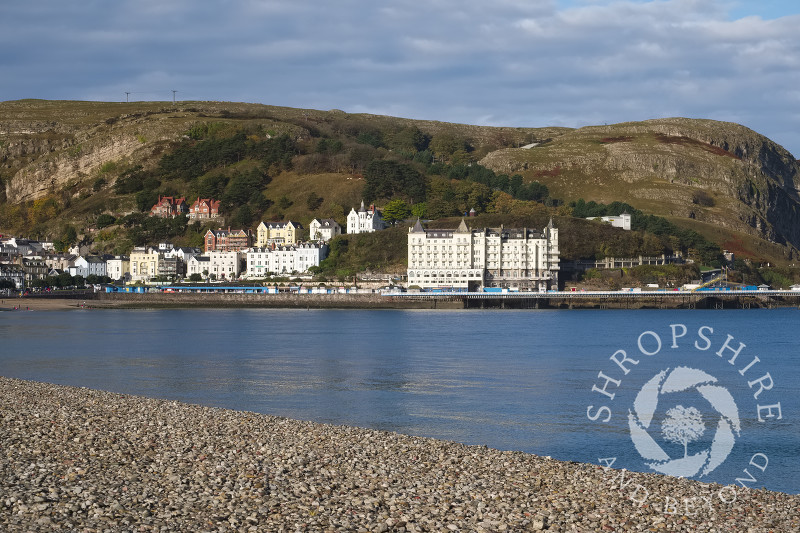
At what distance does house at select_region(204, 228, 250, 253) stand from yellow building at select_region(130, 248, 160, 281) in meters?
7.48

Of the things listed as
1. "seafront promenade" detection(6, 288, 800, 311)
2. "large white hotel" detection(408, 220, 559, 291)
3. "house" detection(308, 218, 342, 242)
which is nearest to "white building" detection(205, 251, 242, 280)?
"house" detection(308, 218, 342, 242)

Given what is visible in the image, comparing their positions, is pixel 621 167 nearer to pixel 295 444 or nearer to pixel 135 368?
pixel 135 368

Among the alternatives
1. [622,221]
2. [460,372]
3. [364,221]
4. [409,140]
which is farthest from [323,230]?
[460,372]

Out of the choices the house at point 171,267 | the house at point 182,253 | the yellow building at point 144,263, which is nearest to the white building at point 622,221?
the house at point 182,253

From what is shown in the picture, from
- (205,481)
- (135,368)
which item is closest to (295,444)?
(205,481)

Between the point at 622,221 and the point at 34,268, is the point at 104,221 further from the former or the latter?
the point at 622,221

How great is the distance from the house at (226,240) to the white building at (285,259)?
6.49 metres

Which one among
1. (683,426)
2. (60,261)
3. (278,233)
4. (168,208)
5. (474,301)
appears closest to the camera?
(683,426)

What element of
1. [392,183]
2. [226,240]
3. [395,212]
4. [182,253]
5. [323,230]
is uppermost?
[392,183]

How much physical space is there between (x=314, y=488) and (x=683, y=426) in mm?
12055

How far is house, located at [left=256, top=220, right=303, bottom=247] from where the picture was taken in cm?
12162

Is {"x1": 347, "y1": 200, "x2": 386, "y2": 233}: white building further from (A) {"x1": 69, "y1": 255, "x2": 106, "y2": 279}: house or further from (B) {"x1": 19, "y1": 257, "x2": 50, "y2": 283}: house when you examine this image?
(B) {"x1": 19, "y1": 257, "x2": 50, "y2": 283}: house

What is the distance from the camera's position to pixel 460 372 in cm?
3453

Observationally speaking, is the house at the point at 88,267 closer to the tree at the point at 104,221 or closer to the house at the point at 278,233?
the tree at the point at 104,221
